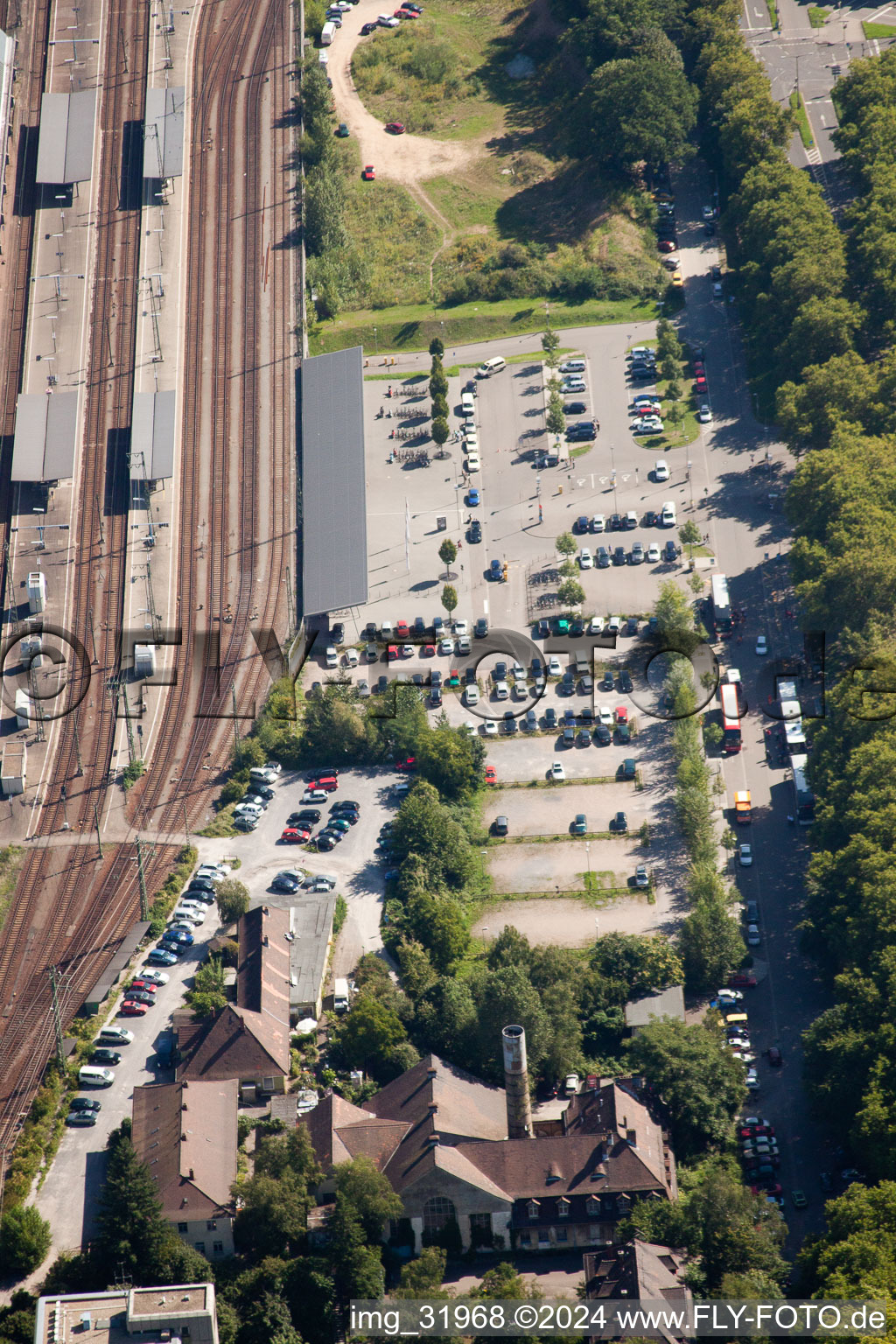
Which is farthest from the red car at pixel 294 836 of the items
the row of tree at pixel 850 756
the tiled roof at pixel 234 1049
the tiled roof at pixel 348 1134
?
the row of tree at pixel 850 756

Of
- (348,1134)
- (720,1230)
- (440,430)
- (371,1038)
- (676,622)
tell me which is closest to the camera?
(720,1230)

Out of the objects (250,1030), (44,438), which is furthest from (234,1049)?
(44,438)

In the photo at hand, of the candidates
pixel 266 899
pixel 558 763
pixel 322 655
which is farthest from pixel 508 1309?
pixel 322 655

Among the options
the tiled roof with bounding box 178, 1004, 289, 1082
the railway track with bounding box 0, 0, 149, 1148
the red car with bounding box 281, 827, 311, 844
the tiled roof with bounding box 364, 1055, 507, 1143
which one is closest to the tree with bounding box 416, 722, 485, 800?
the red car with bounding box 281, 827, 311, 844

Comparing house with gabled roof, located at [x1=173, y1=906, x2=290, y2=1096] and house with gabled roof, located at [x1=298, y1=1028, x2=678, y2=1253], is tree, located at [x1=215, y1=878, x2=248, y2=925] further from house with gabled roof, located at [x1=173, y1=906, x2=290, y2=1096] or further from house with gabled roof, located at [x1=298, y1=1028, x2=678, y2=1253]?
house with gabled roof, located at [x1=298, y1=1028, x2=678, y2=1253]

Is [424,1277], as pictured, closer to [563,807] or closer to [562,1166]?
[562,1166]
